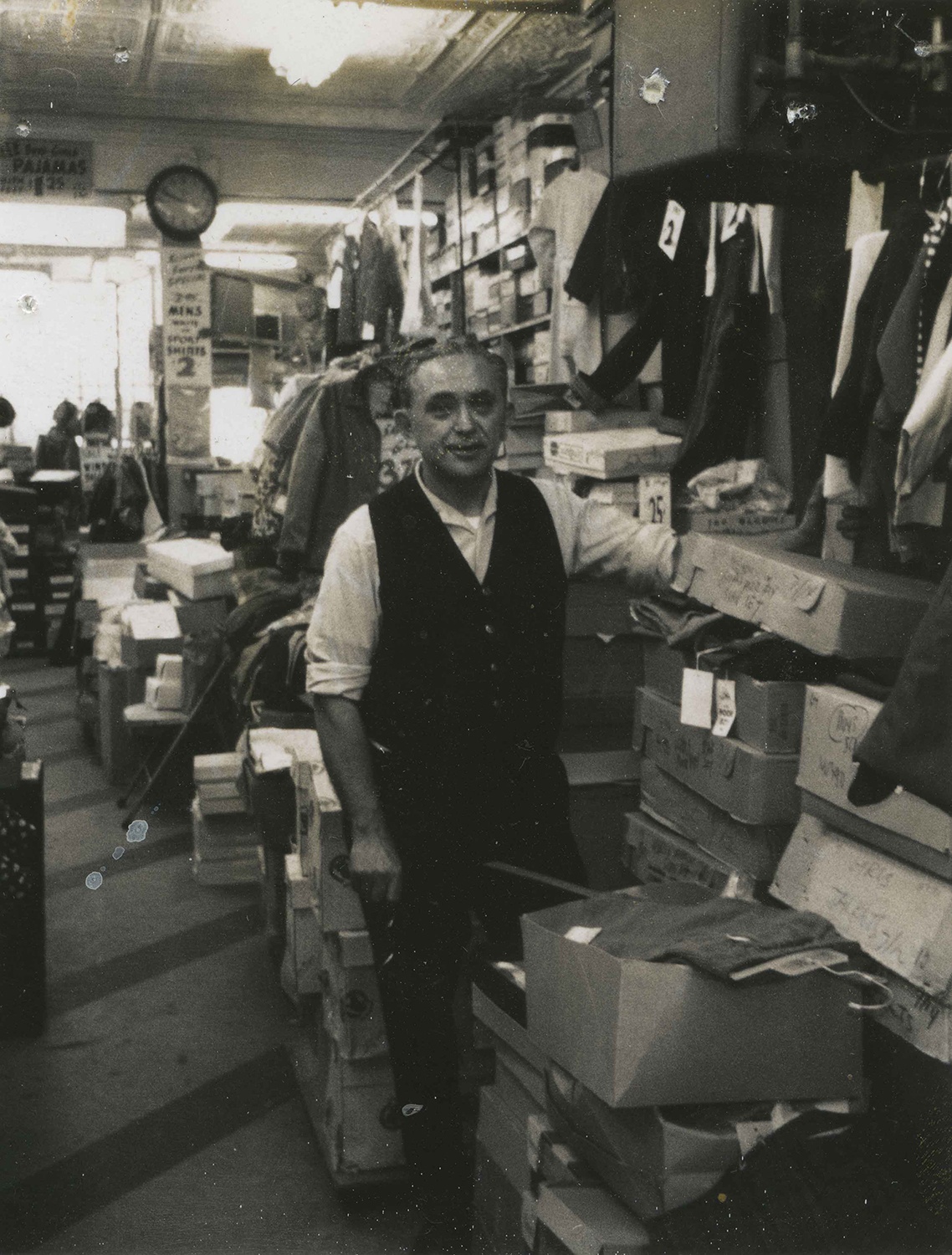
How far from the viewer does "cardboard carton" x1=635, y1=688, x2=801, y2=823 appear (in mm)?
2541

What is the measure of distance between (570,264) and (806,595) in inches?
112

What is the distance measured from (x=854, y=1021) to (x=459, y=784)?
91 centimetres

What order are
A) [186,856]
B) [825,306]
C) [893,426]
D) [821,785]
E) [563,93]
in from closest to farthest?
[821,785]
[893,426]
[825,306]
[186,856]
[563,93]

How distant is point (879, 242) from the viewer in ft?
9.72

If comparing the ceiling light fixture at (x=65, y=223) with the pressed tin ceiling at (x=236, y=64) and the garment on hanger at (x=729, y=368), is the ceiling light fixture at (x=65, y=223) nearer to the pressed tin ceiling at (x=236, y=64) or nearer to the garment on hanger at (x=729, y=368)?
the pressed tin ceiling at (x=236, y=64)

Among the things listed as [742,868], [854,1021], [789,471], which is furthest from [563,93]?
[854,1021]

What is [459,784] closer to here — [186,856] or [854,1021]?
[854,1021]

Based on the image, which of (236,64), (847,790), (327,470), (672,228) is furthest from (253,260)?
(847,790)

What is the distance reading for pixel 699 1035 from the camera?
1.64 meters

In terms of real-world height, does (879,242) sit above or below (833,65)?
below

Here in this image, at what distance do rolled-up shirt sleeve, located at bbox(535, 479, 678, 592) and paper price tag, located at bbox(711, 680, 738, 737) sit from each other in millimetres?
267

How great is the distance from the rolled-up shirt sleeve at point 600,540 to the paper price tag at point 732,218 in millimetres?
1576

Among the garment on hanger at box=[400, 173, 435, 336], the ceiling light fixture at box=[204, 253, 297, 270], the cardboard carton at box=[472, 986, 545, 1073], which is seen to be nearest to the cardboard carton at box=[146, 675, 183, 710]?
the garment on hanger at box=[400, 173, 435, 336]

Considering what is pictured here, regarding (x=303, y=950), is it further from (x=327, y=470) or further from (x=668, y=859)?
(x=327, y=470)
